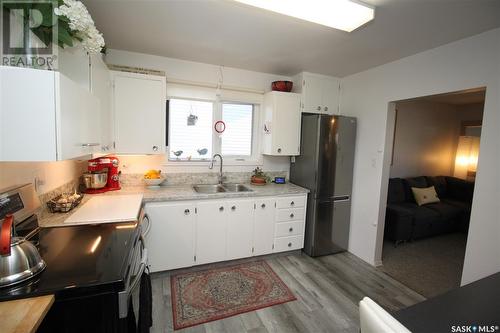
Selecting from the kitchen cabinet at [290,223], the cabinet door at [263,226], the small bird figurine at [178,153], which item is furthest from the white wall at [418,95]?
the small bird figurine at [178,153]

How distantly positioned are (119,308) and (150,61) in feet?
8.32

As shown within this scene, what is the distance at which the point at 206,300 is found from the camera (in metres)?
2.07

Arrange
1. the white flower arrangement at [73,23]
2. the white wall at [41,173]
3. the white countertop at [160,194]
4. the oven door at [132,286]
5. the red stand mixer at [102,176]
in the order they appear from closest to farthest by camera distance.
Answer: the oven door at [132,286] → the white flower arrangement at [73,23] → the white wall at [41,173] → the white countertop at [160,194] → the red stand mixer at [102,176]

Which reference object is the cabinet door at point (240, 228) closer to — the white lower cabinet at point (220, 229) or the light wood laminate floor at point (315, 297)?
the white lower cabinet at point (220, 229)

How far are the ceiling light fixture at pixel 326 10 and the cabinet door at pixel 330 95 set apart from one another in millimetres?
1498

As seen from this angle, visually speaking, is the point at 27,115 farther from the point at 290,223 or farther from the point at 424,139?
the point at 424,139

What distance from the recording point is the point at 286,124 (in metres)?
3.00

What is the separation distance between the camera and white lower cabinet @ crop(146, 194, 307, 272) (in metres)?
2.30

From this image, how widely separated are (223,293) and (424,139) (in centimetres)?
465

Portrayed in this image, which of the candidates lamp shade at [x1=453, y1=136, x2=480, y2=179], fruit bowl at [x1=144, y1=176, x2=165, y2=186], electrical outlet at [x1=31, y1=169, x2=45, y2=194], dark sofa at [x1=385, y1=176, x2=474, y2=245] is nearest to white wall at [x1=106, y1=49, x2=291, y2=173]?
fruit bowl at [x1=144, y1=176, x2=165, y2=186]

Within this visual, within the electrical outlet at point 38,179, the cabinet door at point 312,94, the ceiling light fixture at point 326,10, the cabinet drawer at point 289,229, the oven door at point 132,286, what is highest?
the ceiling light fixture at point 326,10

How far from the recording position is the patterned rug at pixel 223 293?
1.93 m

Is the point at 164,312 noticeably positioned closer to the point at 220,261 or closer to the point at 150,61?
the point at 220,261

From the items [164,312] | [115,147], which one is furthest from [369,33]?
[164,312]
